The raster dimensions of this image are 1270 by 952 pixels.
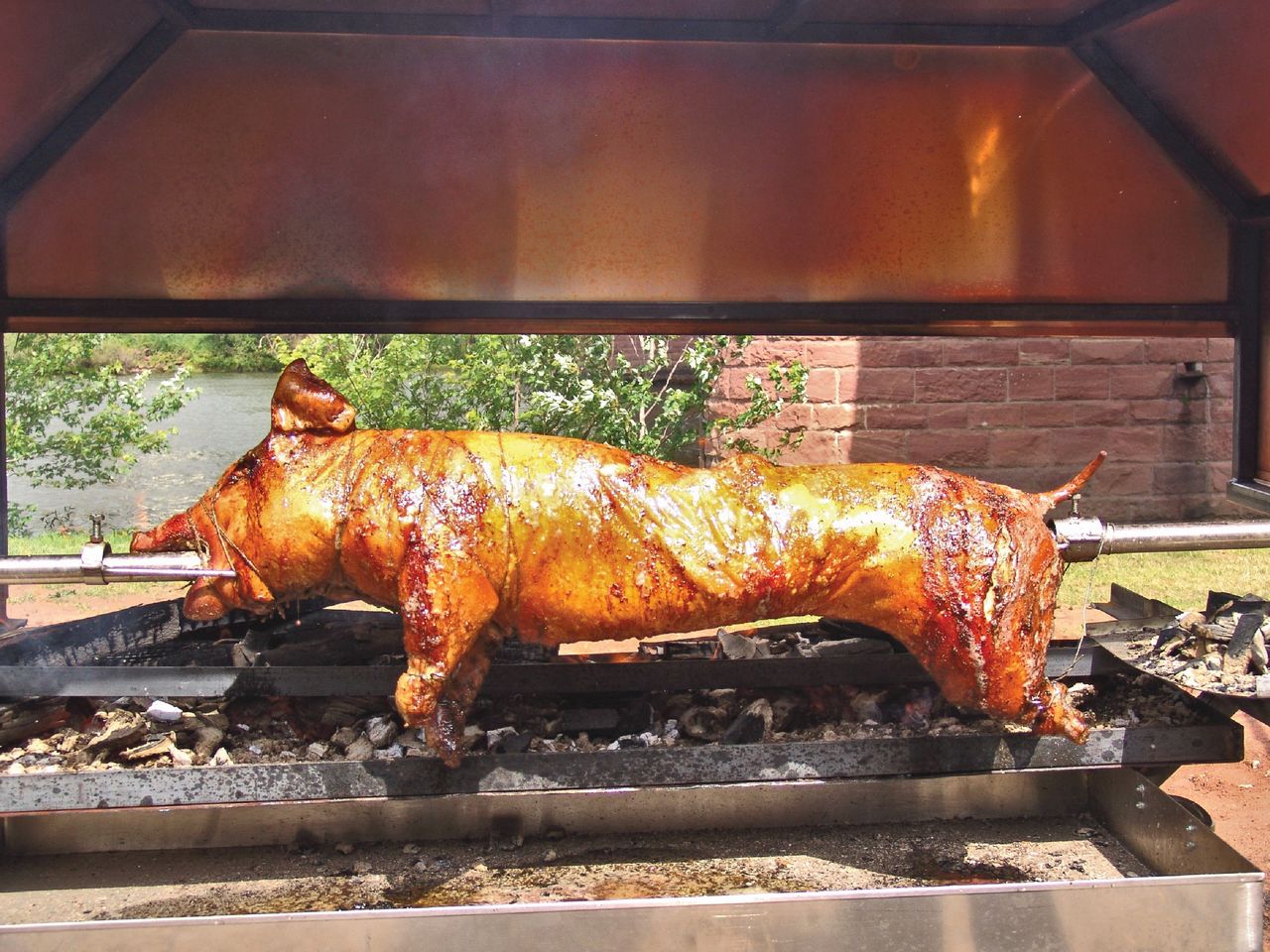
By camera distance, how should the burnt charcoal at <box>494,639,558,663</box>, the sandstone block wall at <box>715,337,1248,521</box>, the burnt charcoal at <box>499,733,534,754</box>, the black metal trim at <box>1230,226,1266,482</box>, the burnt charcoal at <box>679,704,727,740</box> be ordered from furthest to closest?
1. the sandstone block wall at <box>715,337,1248,521</box>
2. the burnt charcoal at <box>494,639,558,663</box>
3. the black metal trim at <box>1230,226,1266,482</box>
4. the burnt charcoal at <box>679,704,727,740</box>
5. the burnt charcoal at <box>499,733,534,754</box>

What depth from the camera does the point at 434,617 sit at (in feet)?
9.14

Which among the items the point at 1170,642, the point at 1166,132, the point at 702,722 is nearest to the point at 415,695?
the point at 702,722

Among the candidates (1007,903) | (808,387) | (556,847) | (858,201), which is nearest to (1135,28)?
(858,201)

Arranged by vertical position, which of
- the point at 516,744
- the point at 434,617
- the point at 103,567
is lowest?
the point at 516,744

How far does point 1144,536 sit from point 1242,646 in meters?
0.65

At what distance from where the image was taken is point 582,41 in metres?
3.44

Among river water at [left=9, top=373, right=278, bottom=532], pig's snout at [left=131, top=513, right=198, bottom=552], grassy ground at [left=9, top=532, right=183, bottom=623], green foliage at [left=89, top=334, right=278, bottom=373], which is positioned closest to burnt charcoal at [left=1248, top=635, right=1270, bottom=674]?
pig's snout at [left=131, top=513, right=198, bottom=552]

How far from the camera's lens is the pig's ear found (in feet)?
9.90

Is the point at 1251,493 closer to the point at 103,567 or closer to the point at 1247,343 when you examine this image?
the point at 1247,343

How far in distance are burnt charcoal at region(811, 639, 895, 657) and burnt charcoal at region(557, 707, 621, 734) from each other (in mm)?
871

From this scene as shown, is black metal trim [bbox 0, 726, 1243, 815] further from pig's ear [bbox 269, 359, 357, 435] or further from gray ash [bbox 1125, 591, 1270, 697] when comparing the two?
pig's ear [bbox 269, 359, 357, 435]

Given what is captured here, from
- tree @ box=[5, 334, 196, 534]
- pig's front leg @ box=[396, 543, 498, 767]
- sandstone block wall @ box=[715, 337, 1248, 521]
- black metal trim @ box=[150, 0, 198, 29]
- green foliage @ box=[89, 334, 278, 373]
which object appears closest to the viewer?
pig's front leg @ box=[396, 543, 498, 767]

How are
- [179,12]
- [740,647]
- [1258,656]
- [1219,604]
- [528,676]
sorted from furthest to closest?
[740,647] → [1219,604] → [528,676] → [1258,656] → [179,12]

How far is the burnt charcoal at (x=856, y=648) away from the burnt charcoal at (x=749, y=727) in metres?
0.56
